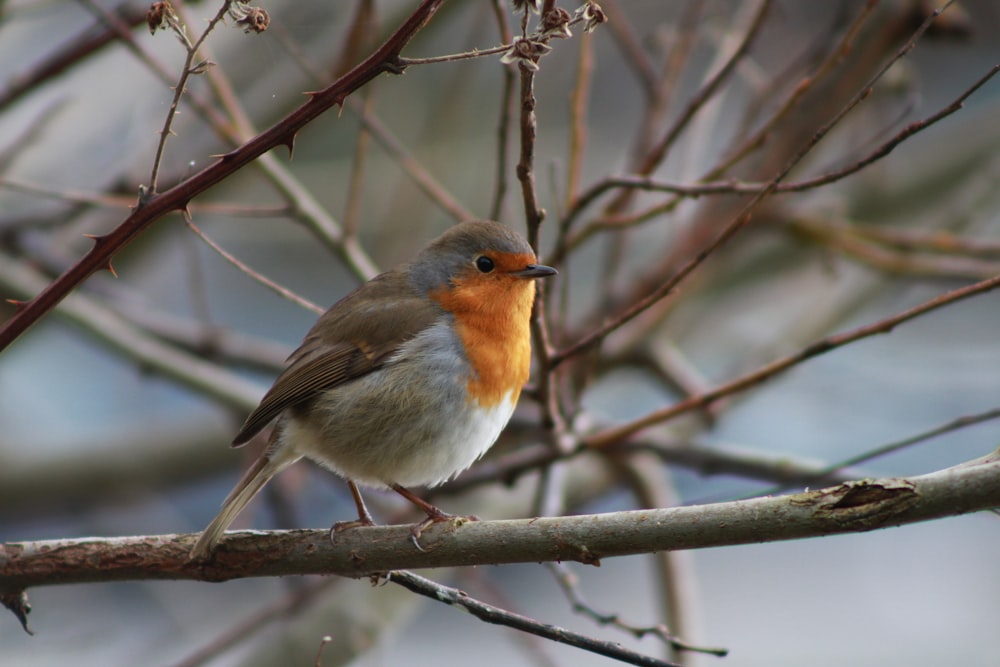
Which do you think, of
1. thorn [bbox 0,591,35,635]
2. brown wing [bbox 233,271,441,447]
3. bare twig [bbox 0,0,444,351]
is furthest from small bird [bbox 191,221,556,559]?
bare twig [bbox 0,0,444,351]

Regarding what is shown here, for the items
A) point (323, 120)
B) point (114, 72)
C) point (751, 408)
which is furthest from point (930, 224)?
point (114, 72)

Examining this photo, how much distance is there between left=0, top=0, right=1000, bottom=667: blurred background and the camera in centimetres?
368

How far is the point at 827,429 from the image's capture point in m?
6.00

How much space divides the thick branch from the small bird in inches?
17.6

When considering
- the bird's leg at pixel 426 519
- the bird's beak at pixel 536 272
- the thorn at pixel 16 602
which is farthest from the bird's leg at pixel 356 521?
the bird's beak at pixel 536 272

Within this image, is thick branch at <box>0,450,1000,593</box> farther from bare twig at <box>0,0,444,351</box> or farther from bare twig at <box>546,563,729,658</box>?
bare twig at <box>0,0,444,351</box>

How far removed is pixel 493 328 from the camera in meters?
3.28

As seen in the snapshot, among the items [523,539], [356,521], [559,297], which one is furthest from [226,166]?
[559,297]

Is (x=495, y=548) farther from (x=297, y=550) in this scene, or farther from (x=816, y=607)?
(x=816, y=607)

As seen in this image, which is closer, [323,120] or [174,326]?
[174,326]

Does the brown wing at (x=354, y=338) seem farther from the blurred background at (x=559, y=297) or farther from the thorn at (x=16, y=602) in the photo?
the thorn at (x=16, y=602)

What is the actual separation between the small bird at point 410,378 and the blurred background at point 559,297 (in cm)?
17

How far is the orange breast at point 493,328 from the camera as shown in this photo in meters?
3.14

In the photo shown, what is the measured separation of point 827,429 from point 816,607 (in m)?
2.02
